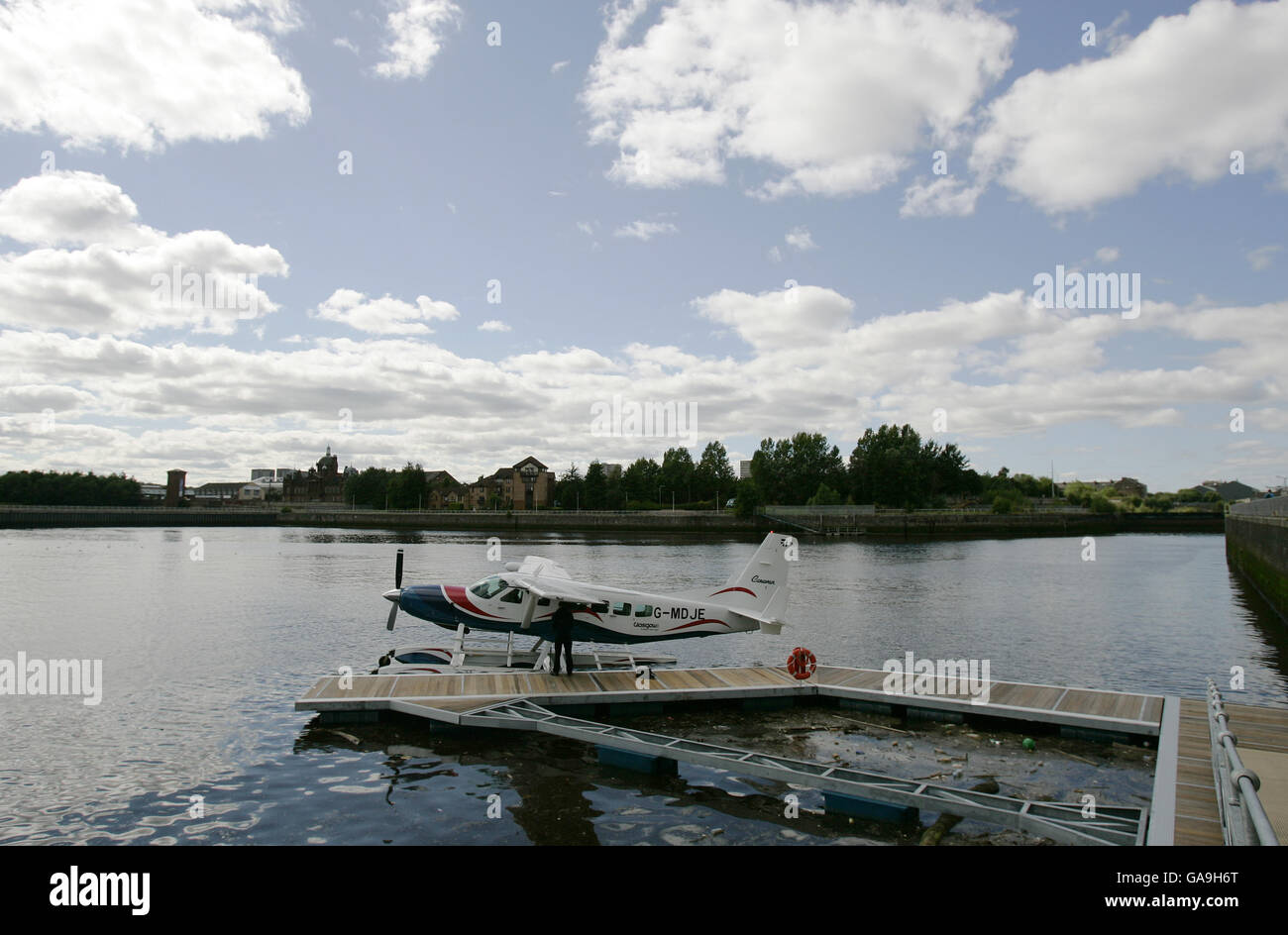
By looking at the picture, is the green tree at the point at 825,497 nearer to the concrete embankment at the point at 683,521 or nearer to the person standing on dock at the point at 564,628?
the concrete embankment at the point at 683,521

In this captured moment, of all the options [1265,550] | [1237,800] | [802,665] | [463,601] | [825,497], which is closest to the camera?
[1237,800]

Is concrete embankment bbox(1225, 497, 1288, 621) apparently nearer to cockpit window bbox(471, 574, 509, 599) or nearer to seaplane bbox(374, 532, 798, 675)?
seaplane bbox(374, 532, 798, 675)

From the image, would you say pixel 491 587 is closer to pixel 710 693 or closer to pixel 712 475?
pixel 710 693

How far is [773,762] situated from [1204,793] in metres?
5.61

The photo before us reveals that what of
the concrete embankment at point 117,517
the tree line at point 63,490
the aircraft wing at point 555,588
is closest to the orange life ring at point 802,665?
the aircraft wing at point 555,588

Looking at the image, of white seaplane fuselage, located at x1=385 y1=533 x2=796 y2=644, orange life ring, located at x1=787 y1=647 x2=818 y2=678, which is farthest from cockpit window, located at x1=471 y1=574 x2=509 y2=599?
orange life ring, located at x1=787 y1=647 x2=818 y2=678

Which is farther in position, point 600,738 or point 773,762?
point 600,738

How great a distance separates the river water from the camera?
35.3 ft

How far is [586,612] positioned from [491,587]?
231 cm

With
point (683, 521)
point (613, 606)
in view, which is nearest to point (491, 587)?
point (613, 606)

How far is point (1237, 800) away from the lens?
795cm

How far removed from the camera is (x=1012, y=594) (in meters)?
41.3
